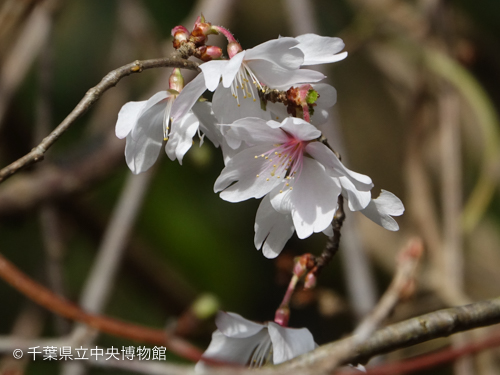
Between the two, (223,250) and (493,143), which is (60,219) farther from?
(493,143)

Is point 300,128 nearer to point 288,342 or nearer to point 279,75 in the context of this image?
point 279,75

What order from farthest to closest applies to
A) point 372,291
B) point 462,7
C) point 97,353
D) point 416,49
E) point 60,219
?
point 462,7 < point 60,219 < point 416,49 < point 372,291 < point 97,353

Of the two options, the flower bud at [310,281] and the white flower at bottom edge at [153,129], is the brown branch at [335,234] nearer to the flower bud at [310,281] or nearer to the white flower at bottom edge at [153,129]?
the flower bud at [310,281]

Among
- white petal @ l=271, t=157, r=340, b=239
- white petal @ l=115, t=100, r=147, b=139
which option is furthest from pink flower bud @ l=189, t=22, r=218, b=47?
white petal @ l=271, t=157, r=340, b=239

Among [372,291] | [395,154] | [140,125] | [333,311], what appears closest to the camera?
[140,125]

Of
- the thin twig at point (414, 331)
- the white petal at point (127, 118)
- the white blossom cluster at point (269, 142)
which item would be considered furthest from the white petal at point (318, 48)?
the thin twig at point (414, 331)

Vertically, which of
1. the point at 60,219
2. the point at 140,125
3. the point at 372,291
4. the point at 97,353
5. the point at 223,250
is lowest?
the point at 223,250

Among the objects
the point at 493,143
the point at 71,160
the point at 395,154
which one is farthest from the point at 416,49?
the point at 71,160
